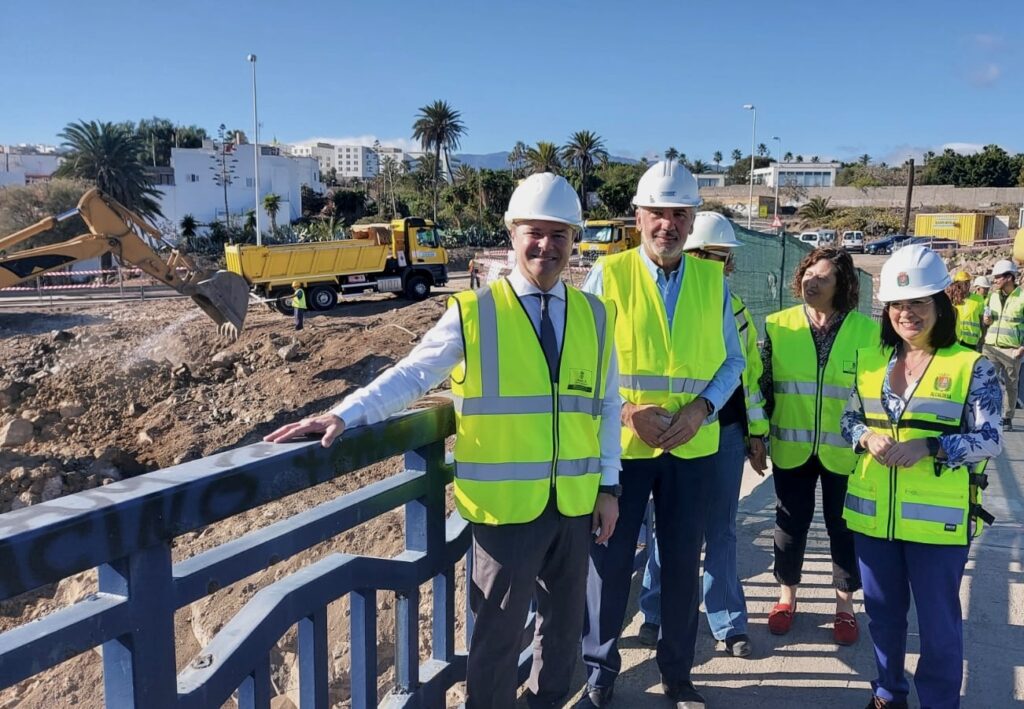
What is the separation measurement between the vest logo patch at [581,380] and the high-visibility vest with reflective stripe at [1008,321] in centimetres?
838

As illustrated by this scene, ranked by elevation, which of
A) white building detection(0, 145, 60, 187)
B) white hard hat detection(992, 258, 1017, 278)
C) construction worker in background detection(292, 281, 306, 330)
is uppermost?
white building detection(0, 145, 60, 187)

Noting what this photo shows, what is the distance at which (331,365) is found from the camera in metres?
14.7

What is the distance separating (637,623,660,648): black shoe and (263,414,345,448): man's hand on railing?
2115 millimetres

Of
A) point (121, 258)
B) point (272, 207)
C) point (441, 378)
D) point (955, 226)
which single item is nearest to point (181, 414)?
point (121, 258)

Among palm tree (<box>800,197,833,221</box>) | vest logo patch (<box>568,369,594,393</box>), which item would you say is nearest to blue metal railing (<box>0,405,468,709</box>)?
vest logo patch (<box>568,369,594,393</box>)

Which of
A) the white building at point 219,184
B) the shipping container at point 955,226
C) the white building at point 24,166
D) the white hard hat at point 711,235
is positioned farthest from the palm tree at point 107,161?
the shipping container at point 955,226

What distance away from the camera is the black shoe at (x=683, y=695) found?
3.09m

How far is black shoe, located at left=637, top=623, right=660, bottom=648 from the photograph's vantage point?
3.61 meters

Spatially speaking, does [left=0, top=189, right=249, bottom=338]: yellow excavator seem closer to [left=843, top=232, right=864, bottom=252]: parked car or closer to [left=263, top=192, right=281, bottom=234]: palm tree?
[left=843, top=232, right=864, bottom=252]: parked car

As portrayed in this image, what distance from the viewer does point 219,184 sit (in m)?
65.8

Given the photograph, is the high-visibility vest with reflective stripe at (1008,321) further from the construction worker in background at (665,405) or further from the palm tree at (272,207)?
the palm tree at (272,207)

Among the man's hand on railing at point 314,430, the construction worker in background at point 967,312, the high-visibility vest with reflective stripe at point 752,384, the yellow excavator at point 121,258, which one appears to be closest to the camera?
the man's hand on railing at point 314,430

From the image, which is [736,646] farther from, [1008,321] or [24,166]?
[24,166]

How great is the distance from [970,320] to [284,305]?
1850cm
